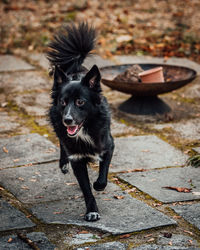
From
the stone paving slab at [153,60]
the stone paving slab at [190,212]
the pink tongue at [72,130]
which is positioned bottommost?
the stone paving slab at [190,212]

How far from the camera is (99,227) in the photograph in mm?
3457

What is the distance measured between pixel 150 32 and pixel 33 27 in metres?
2.44

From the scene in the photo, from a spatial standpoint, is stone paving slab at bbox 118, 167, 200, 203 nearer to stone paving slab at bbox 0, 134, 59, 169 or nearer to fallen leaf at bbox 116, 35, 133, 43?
stone paving slab at bbox 0, 134, 59, 169

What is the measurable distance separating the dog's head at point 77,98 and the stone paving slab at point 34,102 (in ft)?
8.24

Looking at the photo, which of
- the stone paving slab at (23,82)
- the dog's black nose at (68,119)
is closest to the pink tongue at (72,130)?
the dog's black nose at (68,119)

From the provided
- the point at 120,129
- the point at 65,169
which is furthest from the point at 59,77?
the point at 120,129

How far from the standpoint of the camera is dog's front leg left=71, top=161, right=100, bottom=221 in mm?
3590

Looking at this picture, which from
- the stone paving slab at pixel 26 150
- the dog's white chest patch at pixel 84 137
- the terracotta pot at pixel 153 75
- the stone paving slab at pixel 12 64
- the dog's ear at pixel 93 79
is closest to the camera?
the dog's ear at pixel 93 79

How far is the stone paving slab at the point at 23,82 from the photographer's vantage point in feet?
23.6

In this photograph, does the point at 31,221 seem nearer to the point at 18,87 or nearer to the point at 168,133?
the point at 168,133

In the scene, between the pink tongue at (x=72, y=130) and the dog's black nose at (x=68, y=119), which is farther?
the pink tongue at (x=72, y=130)

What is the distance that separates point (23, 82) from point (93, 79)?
3.92m

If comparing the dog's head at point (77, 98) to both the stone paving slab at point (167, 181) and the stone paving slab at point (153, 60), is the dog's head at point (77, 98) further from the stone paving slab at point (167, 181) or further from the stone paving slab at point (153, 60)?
the stone paving slab at point (153, 60)

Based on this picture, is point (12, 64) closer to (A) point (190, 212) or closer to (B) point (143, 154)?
(B) point (143, 154)
